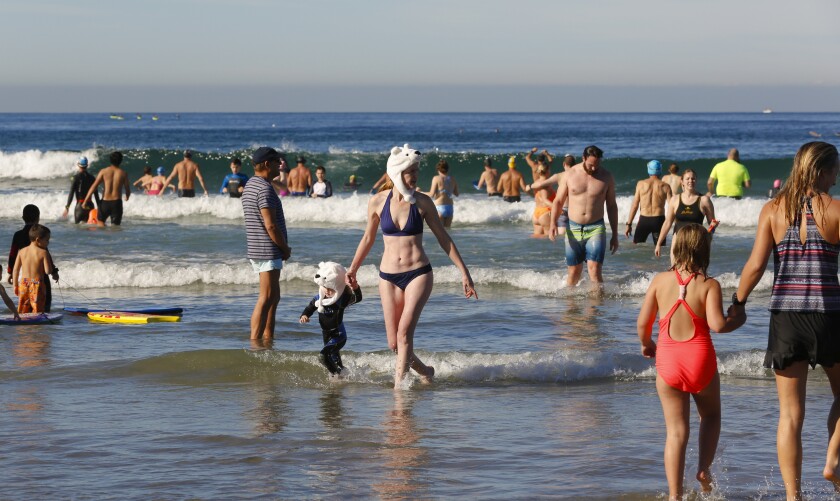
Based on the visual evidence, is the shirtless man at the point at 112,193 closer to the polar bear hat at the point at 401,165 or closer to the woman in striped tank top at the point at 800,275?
the polar bear hat at the point at 401,165

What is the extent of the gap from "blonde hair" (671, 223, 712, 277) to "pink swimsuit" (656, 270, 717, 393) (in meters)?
0.04

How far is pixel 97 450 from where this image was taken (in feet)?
19.3

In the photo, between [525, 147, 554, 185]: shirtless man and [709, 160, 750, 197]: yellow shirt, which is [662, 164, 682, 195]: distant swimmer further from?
[709, 160, 750, 197]: yellow shirt

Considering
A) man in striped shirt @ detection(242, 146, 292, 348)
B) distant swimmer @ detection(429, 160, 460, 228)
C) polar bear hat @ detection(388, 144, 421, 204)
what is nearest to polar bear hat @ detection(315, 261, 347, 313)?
polar bear hat @ detection(388, 144, 421, 204)

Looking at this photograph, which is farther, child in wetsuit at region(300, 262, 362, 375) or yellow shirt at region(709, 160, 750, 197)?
yellow shirt at region(709, 160, 750, 197)

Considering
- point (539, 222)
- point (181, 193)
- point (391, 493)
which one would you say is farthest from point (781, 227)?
point (181, 193)

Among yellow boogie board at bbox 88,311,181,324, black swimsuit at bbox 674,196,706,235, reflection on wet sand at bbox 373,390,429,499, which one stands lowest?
yellow boogie board at bbox 88,311,181,324

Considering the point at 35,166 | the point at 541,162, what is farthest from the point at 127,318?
the point at 35,166

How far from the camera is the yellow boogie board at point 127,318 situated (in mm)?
10195

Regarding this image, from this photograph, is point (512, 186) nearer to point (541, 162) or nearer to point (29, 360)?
point (541, 162)

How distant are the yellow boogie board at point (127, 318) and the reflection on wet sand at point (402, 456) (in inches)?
158

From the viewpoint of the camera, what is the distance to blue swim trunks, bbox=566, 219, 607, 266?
10.8 m

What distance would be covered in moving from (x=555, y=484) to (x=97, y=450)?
2.58 metres

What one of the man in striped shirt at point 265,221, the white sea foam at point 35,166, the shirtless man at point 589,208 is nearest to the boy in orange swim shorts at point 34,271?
the man in striped shirt at point 265,221
